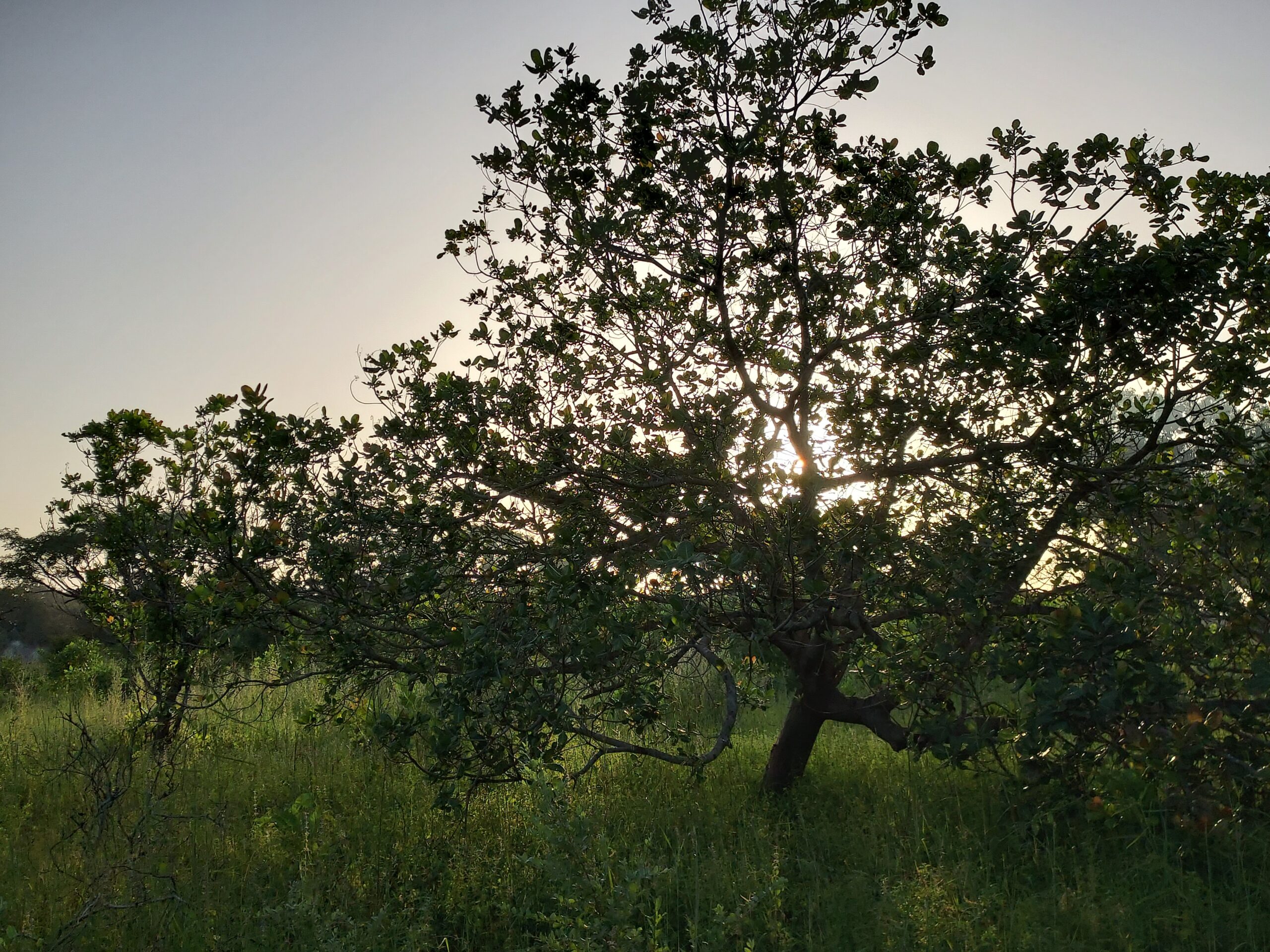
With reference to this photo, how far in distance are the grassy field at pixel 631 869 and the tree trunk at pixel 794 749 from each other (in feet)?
0.67

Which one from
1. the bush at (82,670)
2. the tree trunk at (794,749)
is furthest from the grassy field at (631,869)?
the bush at (82,670)

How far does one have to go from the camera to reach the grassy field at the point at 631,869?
3918 millimetres

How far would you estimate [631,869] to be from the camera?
4691 millimetres

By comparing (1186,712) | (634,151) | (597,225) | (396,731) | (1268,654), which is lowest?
(396,731)

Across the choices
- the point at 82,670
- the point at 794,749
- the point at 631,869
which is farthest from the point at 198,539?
the point at 82,670

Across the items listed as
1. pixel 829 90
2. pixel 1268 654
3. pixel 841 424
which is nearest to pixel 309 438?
pixel 841 424

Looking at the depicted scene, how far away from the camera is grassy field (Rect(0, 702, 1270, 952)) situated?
12.9ft

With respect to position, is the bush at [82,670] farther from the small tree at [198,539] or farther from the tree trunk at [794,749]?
the tree trunk at [794,749]

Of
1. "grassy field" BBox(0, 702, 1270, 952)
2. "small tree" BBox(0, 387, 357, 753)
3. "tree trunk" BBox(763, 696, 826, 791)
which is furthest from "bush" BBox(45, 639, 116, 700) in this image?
"tree trunk" BBox(763, 696, 826, 791)

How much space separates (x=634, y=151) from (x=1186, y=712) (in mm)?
4434

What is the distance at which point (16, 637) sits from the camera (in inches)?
985

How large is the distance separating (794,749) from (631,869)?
8.50ft

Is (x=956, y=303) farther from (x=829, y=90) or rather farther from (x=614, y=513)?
(x=614, y=513)

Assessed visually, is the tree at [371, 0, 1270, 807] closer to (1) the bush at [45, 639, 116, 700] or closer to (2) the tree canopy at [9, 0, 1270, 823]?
(2) the tree canopy at [9, 0, 1270, 823]
